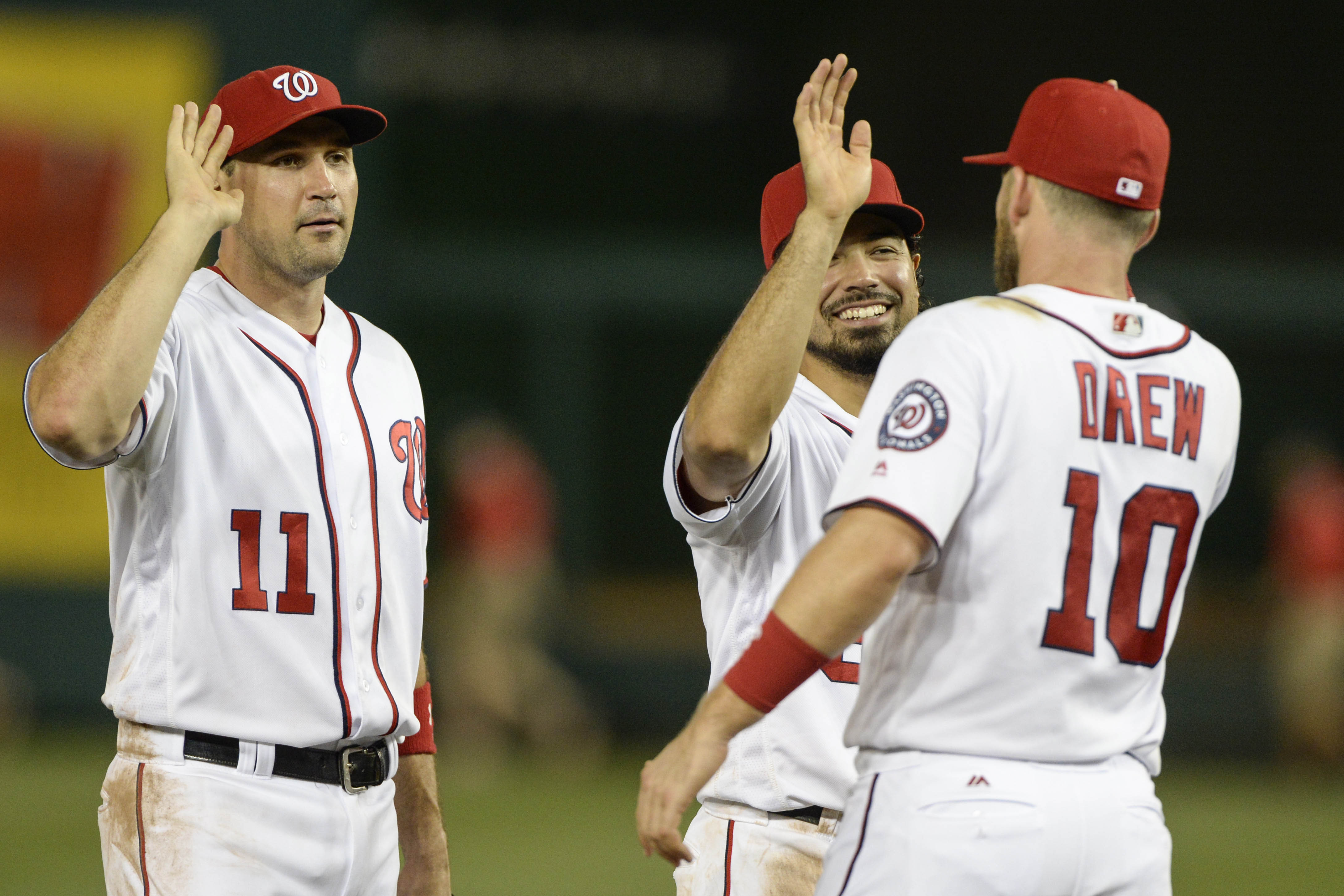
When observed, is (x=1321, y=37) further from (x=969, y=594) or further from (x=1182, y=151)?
(x=969, y=594)

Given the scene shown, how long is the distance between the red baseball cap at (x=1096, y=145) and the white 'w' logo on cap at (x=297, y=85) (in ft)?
4.68

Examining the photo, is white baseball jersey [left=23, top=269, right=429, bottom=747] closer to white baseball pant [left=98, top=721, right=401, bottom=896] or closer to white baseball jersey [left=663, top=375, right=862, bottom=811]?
white baseball pant [left=98, top=721, right=401, bottom=896]

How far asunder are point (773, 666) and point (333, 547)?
3.47 ft

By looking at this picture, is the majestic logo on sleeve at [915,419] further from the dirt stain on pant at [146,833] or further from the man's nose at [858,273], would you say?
the dirt stain on pant at [146,833]

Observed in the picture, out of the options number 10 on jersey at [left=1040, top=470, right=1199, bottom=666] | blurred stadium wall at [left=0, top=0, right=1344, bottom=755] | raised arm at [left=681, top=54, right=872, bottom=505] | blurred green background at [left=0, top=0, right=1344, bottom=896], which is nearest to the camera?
number 10 on jersey at [left=1040, top=470, right=1199, bottom=666]

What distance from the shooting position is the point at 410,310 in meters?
16.5

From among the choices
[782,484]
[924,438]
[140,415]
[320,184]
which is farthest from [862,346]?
[140,415]

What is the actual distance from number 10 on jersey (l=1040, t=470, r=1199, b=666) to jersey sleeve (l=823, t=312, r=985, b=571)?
182mm

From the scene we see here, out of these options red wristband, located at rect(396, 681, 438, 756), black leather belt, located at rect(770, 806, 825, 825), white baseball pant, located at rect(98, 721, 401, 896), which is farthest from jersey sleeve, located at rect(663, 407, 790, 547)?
white baseball pant, located at rect(98, 721, 401, 896)

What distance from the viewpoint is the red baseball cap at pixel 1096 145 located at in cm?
238

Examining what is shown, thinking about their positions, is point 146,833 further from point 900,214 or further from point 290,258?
point 900,214

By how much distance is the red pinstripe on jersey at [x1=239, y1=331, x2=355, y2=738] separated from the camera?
9.25 ft

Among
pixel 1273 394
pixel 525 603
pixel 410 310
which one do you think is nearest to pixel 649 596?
pixel 410 310

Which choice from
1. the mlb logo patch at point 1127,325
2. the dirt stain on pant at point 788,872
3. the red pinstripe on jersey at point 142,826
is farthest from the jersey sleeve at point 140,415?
the mlb logo patch at point 1127,325
